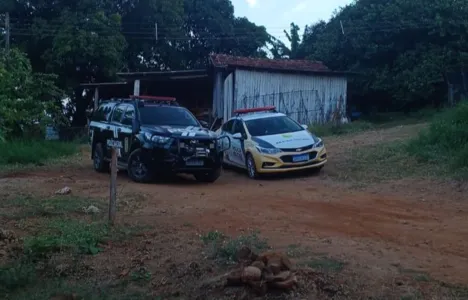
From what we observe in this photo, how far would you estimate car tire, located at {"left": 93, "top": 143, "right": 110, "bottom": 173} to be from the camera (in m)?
16.3

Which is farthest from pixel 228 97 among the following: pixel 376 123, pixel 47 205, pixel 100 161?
pixel 47 205

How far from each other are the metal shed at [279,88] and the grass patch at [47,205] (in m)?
14.9

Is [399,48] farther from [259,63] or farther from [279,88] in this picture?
[259,63]

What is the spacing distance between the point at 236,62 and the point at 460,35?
33.7ft

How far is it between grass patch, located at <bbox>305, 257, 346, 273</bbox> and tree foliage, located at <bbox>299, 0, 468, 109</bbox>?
925 inches

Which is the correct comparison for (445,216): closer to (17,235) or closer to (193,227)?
(193,227)

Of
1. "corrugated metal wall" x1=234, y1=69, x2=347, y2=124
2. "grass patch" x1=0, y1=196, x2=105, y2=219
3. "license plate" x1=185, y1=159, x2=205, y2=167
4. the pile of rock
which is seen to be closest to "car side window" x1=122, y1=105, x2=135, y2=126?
"license plate" x1=185, y1=159, x2=205, y2=167

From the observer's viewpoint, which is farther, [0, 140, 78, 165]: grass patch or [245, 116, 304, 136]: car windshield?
[0, 140, 78, 165]: grass patch

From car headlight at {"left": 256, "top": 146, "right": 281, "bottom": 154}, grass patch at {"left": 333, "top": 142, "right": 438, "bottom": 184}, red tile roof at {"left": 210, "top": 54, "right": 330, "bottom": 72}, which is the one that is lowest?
grass patch at {"left": 333, "top": 142, "right": 438, "bottom": 184}

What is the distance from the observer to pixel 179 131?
549 inches

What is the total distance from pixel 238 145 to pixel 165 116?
202cm

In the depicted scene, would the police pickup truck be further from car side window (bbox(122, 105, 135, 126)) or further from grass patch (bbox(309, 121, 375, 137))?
grass patch (bbox(309, 121, 375, 137))

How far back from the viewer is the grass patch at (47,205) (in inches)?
391

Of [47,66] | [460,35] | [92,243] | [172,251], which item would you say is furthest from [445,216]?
[47,66]
